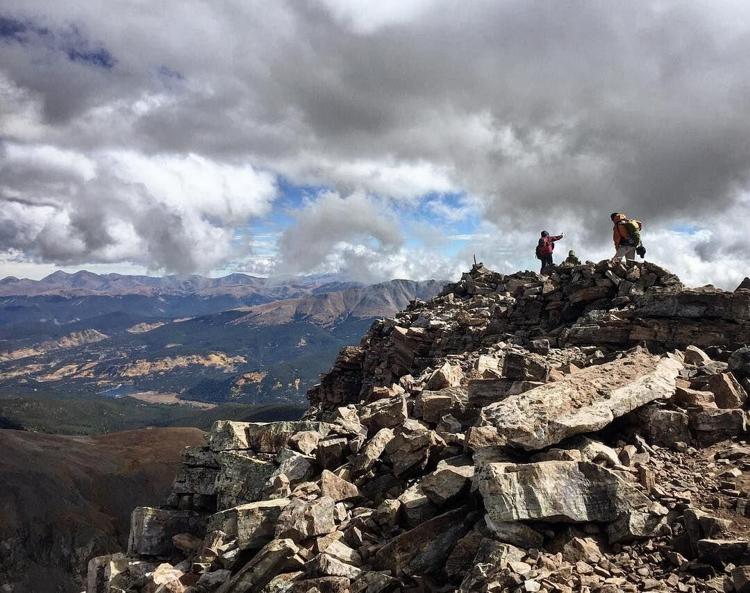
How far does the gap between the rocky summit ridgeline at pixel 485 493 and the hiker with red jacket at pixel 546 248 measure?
34718 mm

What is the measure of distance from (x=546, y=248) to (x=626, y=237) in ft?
54.2

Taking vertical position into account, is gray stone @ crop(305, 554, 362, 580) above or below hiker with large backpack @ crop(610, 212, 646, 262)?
below

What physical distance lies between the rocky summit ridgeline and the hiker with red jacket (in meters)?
34.7

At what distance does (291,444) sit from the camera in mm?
21516

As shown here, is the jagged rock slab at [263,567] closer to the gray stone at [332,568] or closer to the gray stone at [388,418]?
the gray stone at [332,568]

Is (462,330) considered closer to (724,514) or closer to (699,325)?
(699,325)

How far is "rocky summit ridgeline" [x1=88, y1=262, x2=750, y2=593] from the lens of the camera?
37.6 feet

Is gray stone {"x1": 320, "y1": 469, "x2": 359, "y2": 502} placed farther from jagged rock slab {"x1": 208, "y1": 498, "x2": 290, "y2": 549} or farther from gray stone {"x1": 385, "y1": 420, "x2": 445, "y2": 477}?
gray stone {"x1": 385, "y1": 420, "x2": 445, "y2": 477}

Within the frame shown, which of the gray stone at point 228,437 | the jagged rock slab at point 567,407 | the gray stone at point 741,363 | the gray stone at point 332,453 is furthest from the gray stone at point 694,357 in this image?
the gray stone at point 228,437

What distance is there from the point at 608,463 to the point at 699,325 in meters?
25.0

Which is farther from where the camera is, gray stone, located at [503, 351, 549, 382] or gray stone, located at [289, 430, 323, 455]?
gray stone, located at [503, 351, 549, 382]

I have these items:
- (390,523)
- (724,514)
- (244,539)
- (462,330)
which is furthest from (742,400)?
(462,330)

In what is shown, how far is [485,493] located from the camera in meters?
12.6

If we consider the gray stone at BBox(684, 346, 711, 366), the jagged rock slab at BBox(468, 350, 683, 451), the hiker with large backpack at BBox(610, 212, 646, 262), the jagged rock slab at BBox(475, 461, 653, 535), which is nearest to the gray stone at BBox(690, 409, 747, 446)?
the jagged rock slab at BBox(468, 350, 683, 451)
